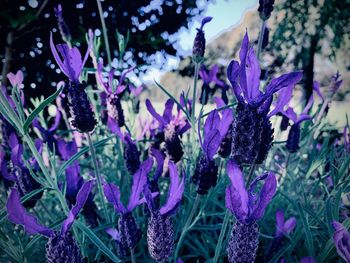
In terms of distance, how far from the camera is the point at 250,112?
0.63 m

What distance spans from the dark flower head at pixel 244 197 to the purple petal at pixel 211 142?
10 cm

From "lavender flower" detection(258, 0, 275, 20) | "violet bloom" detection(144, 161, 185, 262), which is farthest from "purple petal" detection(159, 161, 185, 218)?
"lavender flower" detection(258, 0, 275, 20)

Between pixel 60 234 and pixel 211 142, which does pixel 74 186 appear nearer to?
pixel 60 234

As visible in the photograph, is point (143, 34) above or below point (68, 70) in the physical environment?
above

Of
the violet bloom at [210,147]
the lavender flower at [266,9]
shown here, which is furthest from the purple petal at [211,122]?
the lavender flower at [266,9]

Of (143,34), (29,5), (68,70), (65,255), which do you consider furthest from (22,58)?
(65,255)

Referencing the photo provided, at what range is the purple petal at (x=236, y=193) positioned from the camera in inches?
22.0

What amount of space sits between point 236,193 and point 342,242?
0.62ft

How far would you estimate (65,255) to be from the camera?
58 cm

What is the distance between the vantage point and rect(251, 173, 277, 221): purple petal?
554mm

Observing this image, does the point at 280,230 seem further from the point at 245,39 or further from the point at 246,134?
the point at 245,39

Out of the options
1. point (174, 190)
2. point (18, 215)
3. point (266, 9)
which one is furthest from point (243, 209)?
point (266, 9)

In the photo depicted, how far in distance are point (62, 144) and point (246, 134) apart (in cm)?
59

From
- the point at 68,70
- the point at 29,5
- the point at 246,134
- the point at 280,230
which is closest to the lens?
the point at 246,134
